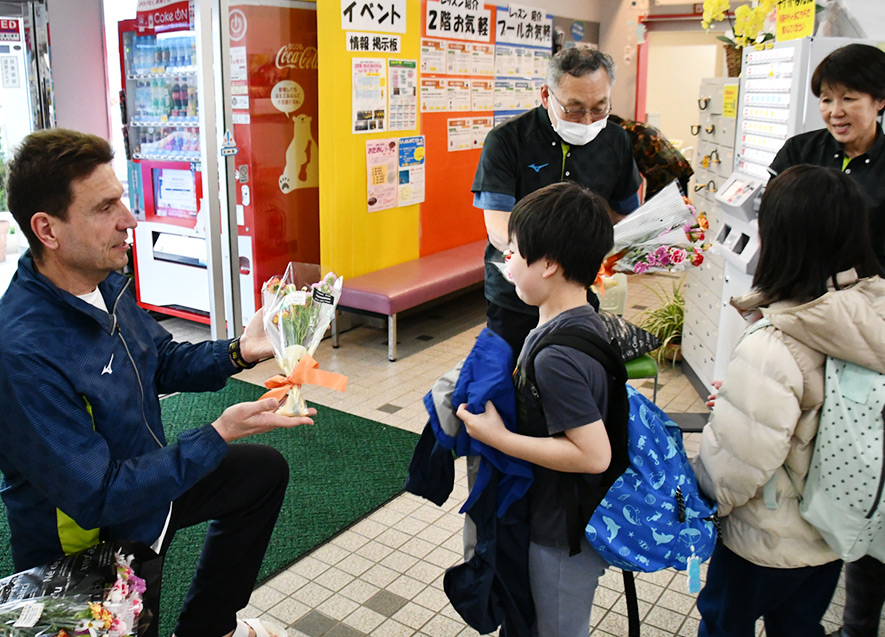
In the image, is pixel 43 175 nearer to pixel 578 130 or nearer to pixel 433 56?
pixel 578 130

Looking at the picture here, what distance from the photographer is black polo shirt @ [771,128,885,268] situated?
9.29 feet

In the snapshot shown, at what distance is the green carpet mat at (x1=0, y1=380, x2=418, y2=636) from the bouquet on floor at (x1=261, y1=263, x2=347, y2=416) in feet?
3.63

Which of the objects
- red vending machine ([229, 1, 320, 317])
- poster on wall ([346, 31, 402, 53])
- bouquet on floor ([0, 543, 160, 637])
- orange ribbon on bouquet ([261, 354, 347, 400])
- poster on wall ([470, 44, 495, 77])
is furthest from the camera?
poster on wall ([470, 44, 495, 77])

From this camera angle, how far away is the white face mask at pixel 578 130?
2.86 metres

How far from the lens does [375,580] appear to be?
9.46 feet

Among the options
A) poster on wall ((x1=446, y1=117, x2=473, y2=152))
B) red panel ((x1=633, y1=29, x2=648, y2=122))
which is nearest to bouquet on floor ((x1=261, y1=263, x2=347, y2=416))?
poster on wall ((x1=446, y1=117, x2=473, y2=152))

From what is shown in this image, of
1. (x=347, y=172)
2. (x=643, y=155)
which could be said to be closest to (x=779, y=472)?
(x=643, y=155)

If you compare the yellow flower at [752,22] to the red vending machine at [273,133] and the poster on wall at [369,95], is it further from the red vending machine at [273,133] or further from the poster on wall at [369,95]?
the red vending machine at [273,133]

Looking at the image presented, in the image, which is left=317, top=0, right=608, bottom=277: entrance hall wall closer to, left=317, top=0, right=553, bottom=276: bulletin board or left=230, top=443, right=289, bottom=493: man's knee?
left=317, top=0, right=553, bottom=276: bulletin board

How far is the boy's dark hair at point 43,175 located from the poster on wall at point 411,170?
415 centimetres

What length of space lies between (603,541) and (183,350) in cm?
136

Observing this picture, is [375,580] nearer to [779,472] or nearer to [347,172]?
[779,472]

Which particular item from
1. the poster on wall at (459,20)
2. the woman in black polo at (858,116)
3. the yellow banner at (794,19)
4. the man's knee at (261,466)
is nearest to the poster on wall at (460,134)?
the poster on wall at (459,20)

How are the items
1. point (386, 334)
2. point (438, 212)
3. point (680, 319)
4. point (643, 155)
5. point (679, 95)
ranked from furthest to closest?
point (679, 95) < point (438, 212) < point (386, 334) < point (680, 319) < point (643, 155)
